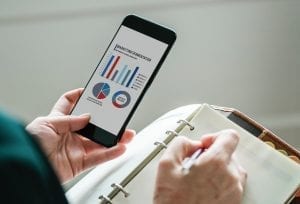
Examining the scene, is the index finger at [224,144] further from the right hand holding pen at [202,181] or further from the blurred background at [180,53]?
the blurred background at [180,53]

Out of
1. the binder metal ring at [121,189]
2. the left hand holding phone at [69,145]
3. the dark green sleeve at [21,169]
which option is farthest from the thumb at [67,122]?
the dark green sleeve at [21,169]

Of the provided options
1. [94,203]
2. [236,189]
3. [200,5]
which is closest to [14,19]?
[200,5]

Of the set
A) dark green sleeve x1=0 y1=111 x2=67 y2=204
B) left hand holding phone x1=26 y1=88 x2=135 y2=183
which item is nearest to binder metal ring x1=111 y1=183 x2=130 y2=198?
left hand holding phone x1=26 y1=88 x2=135 y2=183

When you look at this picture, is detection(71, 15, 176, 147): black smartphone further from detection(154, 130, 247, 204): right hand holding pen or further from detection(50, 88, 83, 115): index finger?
detection(154, 130, 247, 204): right hand holding pen

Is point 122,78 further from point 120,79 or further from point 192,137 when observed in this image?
point 192,137

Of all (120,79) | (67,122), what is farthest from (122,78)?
(67,122)

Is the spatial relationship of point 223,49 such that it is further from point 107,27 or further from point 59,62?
point 59,62

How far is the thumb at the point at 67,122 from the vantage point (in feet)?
2.53

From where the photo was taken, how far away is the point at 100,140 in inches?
31.2

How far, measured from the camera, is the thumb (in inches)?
30.4

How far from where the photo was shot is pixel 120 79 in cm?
81

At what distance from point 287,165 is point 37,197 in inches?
16.6

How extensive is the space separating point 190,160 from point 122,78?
0.72 ft

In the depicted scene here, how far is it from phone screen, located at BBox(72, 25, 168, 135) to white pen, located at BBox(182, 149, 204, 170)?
169 mm
